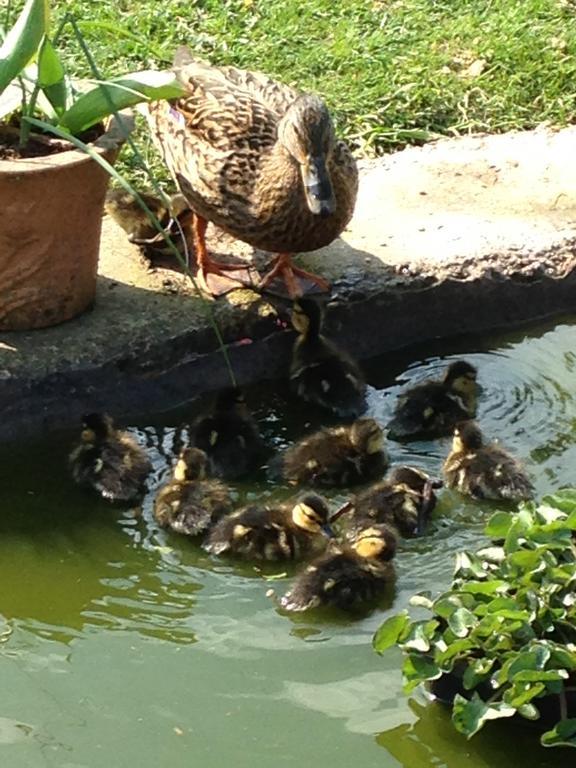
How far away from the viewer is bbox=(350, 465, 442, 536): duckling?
4.79m

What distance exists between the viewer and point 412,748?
3875mm

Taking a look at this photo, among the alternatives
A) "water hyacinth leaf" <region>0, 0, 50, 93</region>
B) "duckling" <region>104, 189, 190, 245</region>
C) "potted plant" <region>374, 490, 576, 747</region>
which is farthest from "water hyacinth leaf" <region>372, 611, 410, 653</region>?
"duckling" <region>104, 189, 190, 245</region>

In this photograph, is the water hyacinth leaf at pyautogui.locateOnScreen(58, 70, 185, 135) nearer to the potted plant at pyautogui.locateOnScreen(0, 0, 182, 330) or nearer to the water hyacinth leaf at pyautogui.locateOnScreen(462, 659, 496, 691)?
the potted plant at pyautogui.locateOnScreen(0, 0, 182, 330)

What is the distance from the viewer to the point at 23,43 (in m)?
5.05

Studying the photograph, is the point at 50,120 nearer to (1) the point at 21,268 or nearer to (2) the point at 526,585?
(1) the point at 21,268

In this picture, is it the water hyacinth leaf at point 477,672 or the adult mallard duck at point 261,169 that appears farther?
the adult mallard duck at point 261,169

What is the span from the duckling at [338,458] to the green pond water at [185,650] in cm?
12

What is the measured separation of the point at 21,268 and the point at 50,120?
0.51m

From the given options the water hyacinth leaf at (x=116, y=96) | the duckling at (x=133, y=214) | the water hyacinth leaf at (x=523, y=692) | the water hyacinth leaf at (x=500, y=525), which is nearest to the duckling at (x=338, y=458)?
the water hyacinth leaf at (x=500, y=525)

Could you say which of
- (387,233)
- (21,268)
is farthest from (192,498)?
(387,233)

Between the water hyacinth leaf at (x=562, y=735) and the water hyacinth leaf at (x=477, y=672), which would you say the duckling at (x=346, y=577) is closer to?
the water hyacinth leaf at (x=477, y=672)

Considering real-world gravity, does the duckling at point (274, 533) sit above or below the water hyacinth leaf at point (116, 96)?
below

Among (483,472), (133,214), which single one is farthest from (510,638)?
(133,214)

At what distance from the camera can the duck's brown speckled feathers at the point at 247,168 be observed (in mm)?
5867
